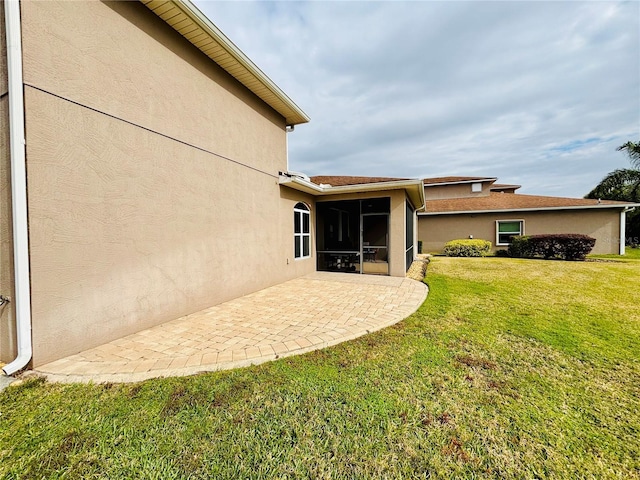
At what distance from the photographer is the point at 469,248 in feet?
55.2

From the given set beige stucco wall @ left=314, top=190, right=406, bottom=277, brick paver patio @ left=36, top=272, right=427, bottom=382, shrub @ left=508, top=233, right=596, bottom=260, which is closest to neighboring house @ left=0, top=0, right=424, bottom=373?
brick paver patio @ left=36, top=272, right=427, bottom=382

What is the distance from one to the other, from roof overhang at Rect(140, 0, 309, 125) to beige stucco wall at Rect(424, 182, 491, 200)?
65.3 ft

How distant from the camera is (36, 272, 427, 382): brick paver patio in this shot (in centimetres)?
357

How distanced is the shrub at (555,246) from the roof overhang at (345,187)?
9.59 m

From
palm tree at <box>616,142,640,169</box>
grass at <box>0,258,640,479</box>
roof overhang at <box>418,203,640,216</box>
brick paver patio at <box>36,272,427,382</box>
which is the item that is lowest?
grass at <box>0,258,640,479</box>

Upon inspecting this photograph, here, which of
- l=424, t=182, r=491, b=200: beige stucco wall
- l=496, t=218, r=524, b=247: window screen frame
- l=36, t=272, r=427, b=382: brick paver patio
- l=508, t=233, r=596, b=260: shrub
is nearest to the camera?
l=36, t=272, r=427, b=382: brick paver patio

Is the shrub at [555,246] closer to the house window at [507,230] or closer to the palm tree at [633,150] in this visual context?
the house window at [507,230]

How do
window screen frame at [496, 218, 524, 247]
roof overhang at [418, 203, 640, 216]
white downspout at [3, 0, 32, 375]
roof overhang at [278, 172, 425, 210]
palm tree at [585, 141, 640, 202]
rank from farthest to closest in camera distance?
palm tree at [585, 141, 640, 202] < window screen frame at [496, 218, 524, 247] < roof overhang at [418, 203, 640, 216] < roof overhang at [278, 172, 425, 210] < white downspout at [3, 0, 32, 375]

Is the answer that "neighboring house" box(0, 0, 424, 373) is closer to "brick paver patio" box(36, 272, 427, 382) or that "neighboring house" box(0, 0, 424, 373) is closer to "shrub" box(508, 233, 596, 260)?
"brick paver patio" box(36, 272, 427, 382)

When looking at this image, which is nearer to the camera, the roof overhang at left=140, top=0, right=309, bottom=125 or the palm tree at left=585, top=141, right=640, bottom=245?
the roof overhang at left=140, top=0, right=309, bottom=125

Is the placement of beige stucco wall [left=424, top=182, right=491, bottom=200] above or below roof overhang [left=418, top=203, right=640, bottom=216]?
above

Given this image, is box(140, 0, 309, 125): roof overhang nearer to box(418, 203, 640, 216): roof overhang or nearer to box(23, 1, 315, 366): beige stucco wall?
box(23, 1, 315, 366): beige stucco wall

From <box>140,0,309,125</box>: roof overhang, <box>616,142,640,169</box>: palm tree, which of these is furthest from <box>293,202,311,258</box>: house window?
<box>616,142,640,169</box>: palm tree

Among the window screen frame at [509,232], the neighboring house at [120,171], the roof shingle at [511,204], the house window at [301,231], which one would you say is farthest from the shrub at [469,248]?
the neighboring house at [120,171]
